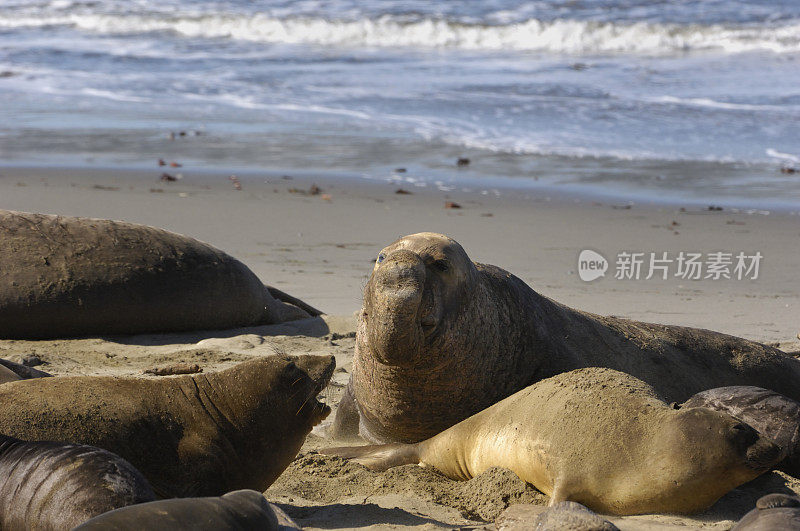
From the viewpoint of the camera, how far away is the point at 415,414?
4363 millimetres

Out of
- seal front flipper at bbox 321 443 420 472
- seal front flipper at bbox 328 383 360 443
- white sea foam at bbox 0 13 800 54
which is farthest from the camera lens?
white sea foam at bbox 0 13 800 54

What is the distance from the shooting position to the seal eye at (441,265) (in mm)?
4074

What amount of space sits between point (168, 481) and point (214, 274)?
136 inches

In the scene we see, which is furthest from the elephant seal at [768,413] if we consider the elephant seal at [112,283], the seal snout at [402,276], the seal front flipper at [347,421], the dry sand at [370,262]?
the elephant seal at [112,283]

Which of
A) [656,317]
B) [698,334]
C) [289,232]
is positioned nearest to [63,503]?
[698,334]

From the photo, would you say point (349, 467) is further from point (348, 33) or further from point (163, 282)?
point (348, 33)

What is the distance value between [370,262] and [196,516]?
6.39 metres

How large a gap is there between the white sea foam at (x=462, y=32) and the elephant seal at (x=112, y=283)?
20911mm

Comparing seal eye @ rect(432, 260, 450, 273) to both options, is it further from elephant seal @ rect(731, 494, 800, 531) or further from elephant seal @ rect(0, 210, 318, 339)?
elephant seal @ rect(0, 210, 318, 339)

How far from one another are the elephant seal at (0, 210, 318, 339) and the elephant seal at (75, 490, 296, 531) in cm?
390

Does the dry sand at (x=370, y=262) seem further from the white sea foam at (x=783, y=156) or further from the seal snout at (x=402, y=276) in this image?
the white sea foam at (x=783, y=156)

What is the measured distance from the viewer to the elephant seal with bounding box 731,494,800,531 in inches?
115

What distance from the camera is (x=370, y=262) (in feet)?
29.5

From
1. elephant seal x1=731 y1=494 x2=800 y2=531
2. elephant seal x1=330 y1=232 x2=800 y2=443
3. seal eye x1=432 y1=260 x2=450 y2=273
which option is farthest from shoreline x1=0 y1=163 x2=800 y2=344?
elephant seal x1=731 y1=494 x2=800 y2=531
